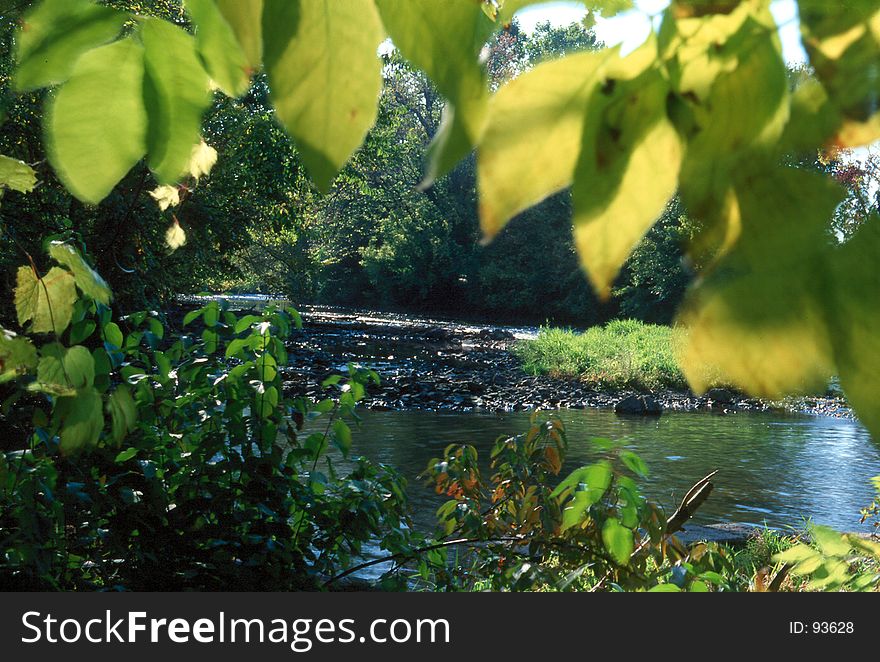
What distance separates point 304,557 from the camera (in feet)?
7.79

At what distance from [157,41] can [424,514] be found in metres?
5.49

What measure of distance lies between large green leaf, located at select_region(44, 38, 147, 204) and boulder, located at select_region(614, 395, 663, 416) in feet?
34.0

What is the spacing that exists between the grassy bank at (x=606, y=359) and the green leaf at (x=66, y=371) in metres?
10.6

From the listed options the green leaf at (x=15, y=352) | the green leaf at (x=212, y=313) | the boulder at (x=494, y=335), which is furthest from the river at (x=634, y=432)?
the green leaf at (x=15, y=352)

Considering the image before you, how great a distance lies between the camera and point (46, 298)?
3.34 feet

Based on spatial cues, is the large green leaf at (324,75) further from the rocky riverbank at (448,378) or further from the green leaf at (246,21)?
the rocky riverbank at (448,378)

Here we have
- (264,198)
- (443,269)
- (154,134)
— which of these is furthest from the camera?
(443,269)

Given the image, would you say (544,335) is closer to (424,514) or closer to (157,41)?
(424,514)

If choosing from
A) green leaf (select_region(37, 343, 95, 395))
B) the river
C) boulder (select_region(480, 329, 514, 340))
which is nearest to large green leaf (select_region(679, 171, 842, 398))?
green leaf (select_region(37, 343, 95, 395))

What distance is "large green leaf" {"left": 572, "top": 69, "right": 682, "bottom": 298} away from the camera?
0.24 meters

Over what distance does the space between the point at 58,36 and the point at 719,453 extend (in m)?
8.42

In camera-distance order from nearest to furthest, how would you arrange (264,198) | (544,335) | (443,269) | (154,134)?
(154,134)
(264,198)
(544,335)
(443,269)

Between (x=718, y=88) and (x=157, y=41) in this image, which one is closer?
(x=718, y=88)
